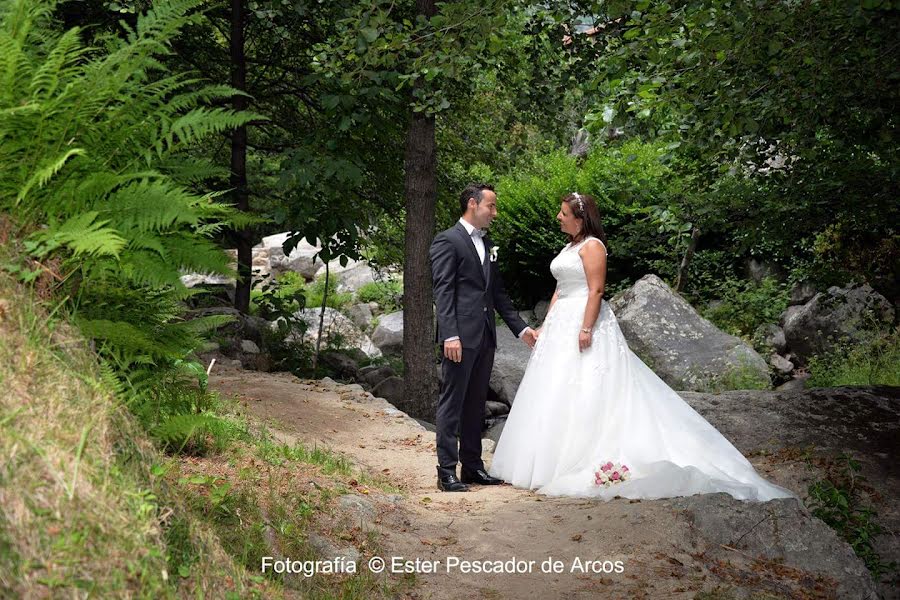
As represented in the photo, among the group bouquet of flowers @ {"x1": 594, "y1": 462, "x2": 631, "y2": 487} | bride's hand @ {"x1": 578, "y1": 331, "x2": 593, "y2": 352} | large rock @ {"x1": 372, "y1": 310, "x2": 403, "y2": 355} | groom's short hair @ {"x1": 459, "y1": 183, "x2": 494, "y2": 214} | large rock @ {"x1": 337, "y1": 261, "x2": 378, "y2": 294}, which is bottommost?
large rock @ {"x1": 372, "y1": 310, "x2": 403, "y2": 355}

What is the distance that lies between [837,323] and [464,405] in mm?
8985

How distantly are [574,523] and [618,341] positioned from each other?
A: 6.38ft

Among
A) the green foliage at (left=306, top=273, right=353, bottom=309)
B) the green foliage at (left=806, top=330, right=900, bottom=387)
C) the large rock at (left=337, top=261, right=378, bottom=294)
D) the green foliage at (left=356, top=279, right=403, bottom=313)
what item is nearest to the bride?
the green foliage at (left=806, top=330, right=900, bottom=387)

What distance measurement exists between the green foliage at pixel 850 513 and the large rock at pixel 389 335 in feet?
37.7

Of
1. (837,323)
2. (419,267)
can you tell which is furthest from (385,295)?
(419,267)

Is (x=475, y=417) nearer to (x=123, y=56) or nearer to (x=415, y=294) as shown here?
(x=415, y=294)

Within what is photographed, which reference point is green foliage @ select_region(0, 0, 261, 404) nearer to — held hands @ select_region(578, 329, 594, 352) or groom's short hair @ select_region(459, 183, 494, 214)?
groom's short hair @ select_region(459, 183, 494, 214)

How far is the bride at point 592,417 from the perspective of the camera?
6578mm

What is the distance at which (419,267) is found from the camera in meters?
10.4

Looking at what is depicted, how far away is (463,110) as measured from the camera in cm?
1304

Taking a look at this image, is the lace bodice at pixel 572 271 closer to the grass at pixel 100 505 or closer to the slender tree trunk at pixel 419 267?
the slender tree trunk at pixel 419 267

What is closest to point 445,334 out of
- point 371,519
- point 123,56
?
point 371,519

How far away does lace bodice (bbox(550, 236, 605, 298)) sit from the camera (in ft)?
23.9

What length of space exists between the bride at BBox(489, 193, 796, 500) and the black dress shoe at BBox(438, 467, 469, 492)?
446mm
